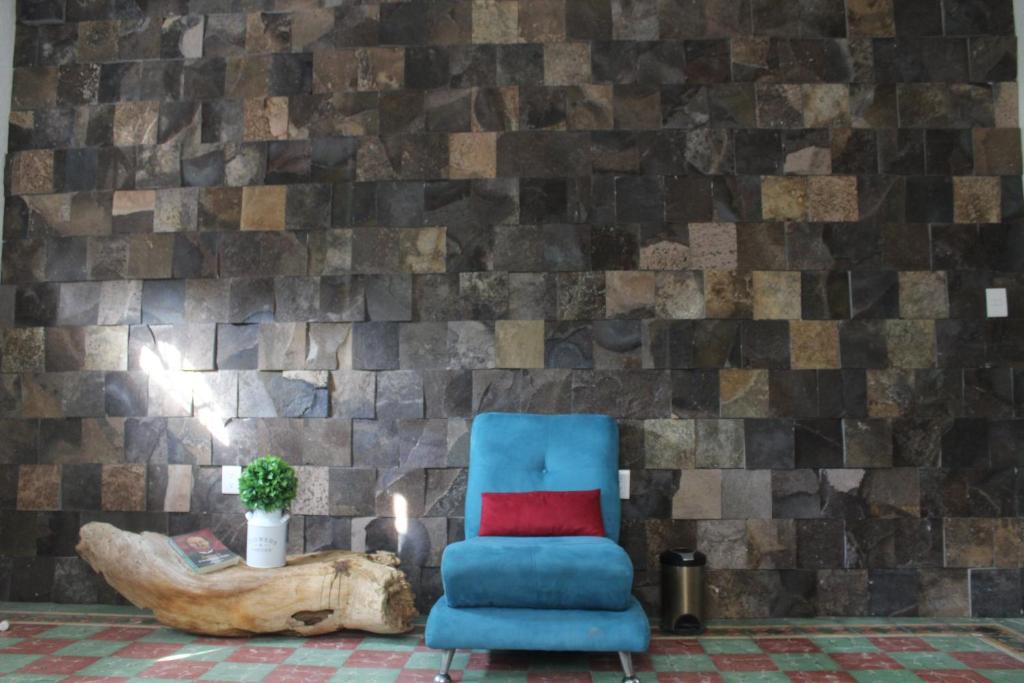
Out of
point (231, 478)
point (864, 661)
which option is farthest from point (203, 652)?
point (864, 661)

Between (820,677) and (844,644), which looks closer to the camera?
(820,677)

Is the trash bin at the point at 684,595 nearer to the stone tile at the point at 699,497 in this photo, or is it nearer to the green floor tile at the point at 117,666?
the stone tile at the point at 699,497

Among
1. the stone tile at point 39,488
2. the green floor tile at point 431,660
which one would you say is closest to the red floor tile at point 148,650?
the green floor tile at point 431,660

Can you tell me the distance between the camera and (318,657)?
10.9 feet

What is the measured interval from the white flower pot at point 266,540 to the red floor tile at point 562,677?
1.33 metres

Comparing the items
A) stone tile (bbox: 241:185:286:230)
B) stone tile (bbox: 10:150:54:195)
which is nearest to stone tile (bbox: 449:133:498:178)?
stone tile (bbox: 241:185:286:230)

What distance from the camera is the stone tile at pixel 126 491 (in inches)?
165

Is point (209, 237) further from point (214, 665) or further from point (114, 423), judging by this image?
point (214, 665)

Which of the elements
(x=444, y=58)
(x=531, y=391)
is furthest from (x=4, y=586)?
(x=444, y=58)

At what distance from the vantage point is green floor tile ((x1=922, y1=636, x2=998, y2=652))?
11.2 ft

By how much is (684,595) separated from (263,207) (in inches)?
116

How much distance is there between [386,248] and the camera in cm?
417

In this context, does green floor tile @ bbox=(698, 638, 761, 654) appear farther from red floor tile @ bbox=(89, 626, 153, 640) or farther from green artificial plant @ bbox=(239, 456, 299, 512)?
red floor tile @ bbox=(89, 626, 153, 640)

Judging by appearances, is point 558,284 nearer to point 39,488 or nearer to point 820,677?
point 820,677
